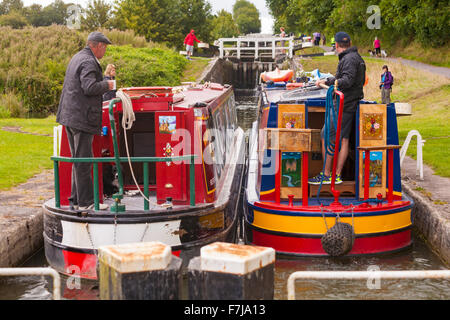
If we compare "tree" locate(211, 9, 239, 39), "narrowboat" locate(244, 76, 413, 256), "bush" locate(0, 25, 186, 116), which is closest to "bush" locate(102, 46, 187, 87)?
"bush" locate(0, 25, 186, 116)

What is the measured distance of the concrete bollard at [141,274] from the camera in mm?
3551

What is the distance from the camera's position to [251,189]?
8.07 m

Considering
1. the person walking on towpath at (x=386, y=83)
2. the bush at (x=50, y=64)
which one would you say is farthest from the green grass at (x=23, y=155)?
the person walking on towpath at (x=386, y=83)

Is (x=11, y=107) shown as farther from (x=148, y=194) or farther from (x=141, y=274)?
(x=141, y=274)

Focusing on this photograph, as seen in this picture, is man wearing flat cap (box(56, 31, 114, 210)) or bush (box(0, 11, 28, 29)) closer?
man wearing flat cap (box(56, 31, 114, 210))

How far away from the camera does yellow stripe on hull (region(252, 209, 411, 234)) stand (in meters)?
6.78

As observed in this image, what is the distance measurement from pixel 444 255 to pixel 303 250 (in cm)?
167

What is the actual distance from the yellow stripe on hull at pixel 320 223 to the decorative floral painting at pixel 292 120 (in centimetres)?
110

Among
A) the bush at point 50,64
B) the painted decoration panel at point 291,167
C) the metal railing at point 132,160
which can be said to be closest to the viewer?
the metal railing at point 132,160

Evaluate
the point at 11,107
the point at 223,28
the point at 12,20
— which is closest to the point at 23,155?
the point at 11,107

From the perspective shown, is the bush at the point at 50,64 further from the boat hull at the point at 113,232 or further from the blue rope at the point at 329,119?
the blue rope at the point at 329,119

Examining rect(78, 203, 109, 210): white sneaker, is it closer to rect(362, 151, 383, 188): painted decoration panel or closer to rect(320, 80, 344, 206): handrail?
rect(320, 80, 344, 206): handrail

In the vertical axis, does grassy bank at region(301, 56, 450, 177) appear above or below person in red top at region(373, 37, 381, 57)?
below

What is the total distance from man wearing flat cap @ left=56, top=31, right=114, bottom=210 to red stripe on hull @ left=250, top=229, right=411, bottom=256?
214cm
